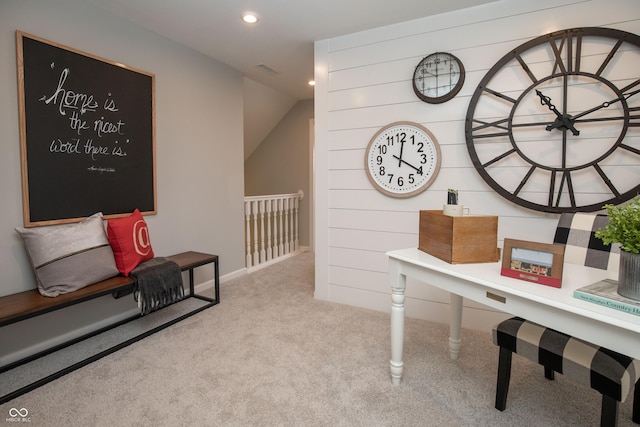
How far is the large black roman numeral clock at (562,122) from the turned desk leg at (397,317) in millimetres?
1118

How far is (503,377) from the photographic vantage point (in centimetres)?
150

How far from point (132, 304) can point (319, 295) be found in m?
1.60

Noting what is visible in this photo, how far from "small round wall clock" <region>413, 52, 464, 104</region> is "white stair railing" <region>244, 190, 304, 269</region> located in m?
2.33

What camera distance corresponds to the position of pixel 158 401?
160 centimetres

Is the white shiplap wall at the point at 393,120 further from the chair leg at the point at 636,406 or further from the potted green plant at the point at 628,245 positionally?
the potted green plant at the point at 628,245

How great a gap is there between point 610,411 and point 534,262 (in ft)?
1.86

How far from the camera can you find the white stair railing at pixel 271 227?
13.1 feet

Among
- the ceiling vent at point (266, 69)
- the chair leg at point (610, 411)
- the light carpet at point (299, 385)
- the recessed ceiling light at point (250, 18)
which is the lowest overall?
the light carpet at point (299, 385)

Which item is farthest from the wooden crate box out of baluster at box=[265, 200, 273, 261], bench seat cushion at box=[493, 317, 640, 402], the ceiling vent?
baluster at box=[265, 200, 273, 261]

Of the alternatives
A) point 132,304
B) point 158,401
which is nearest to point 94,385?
point 158,401

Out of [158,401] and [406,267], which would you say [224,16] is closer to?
[406,267]

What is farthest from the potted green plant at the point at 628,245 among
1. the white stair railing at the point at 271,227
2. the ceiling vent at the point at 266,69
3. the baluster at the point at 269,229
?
the baluster at the point at 269,229

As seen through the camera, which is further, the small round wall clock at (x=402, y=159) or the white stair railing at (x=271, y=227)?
the white stair railing at (x=271, y=227)

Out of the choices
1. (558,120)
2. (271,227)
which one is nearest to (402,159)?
(558,120)
